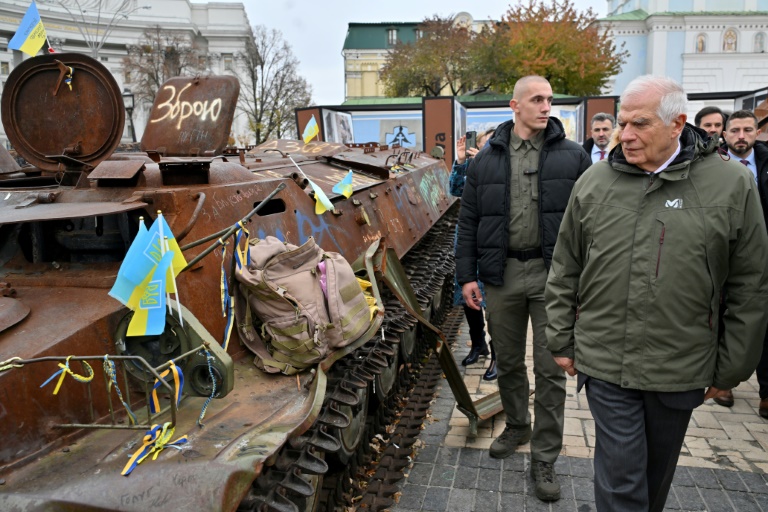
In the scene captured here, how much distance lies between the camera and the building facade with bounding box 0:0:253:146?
3603 centimetres

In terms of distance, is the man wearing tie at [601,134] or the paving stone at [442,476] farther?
the man wearing tie at [601,134]

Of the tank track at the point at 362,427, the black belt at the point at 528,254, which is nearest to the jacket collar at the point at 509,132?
the black belt at the point at 528,254

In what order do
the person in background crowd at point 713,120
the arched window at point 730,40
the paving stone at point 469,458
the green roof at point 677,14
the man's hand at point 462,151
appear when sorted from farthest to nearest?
the arched window at point 730,40 → the green roof at point 677,14 → the man's hand at point 462,151 → the person in background crowd at point 713,120 → the paving stone at point 469,458

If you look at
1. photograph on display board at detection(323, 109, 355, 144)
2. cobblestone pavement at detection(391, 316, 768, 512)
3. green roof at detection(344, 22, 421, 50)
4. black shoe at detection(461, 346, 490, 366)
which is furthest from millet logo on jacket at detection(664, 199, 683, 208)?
green roof at detection(344, 22, 421, 50)

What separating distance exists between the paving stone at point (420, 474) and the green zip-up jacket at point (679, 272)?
1.97 metres

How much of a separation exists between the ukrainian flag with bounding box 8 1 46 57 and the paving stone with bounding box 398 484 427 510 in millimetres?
3620

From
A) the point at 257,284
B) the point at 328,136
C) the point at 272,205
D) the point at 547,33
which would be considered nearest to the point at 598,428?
the point at 257,284

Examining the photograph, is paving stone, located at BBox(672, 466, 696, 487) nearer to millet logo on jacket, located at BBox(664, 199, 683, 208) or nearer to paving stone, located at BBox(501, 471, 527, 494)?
paving stone, located at BBox(501, 471, 527, 494)

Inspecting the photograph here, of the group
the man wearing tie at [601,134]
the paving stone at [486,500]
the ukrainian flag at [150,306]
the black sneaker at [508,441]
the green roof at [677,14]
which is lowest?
the paving stone at [486,500]

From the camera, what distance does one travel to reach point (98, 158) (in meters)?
4.34

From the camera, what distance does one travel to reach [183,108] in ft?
19.0

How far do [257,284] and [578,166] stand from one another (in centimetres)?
209

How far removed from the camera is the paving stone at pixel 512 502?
4336 mm

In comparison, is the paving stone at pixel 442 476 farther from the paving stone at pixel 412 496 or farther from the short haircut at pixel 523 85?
the short haircut at pixel 523 85
